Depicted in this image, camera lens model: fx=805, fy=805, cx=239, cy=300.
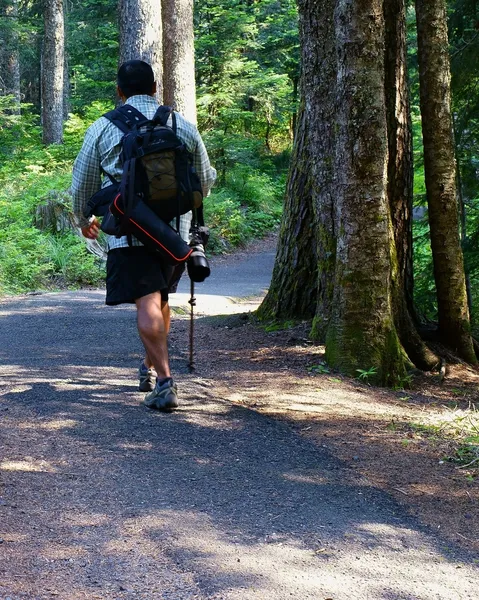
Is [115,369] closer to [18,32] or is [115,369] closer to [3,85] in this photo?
[18,32]

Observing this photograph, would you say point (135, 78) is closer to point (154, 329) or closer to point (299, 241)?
point (154, 329)

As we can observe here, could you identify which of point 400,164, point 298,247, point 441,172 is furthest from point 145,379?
point 441,172

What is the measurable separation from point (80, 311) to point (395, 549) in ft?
24.9

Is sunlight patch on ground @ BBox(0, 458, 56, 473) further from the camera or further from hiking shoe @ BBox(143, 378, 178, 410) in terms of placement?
the camera

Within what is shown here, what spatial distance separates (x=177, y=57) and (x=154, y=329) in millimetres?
13381

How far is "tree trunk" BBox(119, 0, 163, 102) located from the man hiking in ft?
33.0

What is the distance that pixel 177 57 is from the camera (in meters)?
17.7

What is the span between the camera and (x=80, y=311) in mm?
10656

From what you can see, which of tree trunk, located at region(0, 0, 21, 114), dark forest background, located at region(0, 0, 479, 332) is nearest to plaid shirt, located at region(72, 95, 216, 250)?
dark forest background, located at region(0, 0, 479, 332)

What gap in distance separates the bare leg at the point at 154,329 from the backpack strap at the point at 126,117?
114 cm

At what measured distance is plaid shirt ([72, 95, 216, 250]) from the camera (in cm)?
543

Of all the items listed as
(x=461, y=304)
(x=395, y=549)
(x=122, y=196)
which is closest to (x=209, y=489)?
(x=395, y=549)

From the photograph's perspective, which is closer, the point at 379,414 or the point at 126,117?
the point at 126,117

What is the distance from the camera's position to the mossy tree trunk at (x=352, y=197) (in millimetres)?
6715
